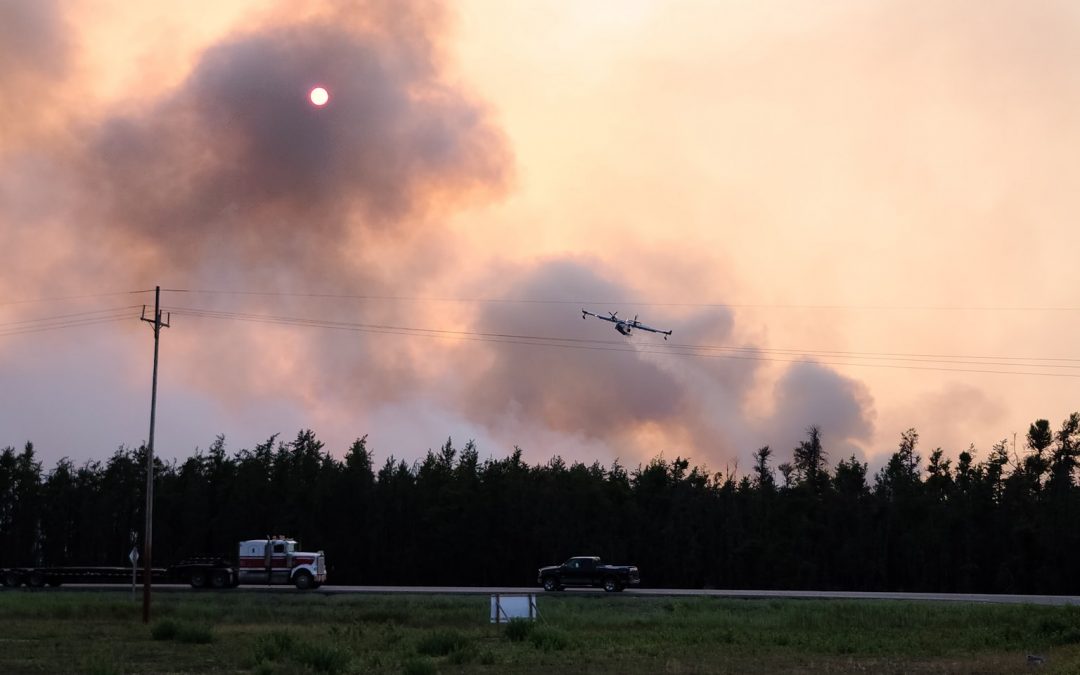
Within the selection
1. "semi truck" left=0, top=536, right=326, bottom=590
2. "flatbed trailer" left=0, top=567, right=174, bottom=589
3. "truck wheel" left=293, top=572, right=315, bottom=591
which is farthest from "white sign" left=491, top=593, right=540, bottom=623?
"flatbed trailer" left=0, top=567, right=174, bottom=589

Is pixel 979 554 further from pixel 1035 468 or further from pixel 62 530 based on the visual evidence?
pixel 62 530

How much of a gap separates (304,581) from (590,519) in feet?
139

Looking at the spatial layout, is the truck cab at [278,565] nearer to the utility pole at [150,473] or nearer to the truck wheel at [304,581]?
the truck wheel at [304,581]

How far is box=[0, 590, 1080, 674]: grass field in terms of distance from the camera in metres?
30.4

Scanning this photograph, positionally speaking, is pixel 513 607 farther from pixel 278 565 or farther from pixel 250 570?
pixel 250 570

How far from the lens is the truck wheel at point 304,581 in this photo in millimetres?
71750

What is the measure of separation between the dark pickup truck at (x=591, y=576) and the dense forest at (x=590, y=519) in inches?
1433

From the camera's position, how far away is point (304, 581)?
7188 cm

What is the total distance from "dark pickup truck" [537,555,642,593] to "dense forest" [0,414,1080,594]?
3641cm

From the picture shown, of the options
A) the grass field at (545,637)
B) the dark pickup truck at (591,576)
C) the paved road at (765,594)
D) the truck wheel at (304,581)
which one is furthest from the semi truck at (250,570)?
the dark pickup truck at (591,576)

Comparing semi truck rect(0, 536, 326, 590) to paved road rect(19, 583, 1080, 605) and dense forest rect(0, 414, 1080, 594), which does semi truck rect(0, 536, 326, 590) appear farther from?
dense forest rect(0, 414, 1080, 594)

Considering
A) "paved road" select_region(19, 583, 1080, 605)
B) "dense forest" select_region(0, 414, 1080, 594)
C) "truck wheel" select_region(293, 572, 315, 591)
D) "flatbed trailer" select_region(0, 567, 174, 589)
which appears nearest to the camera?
"paved road" select_region(19, 583, 1080, 605)

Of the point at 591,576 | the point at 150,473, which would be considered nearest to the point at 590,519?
the point at 591,576

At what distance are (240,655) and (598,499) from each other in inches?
3081
